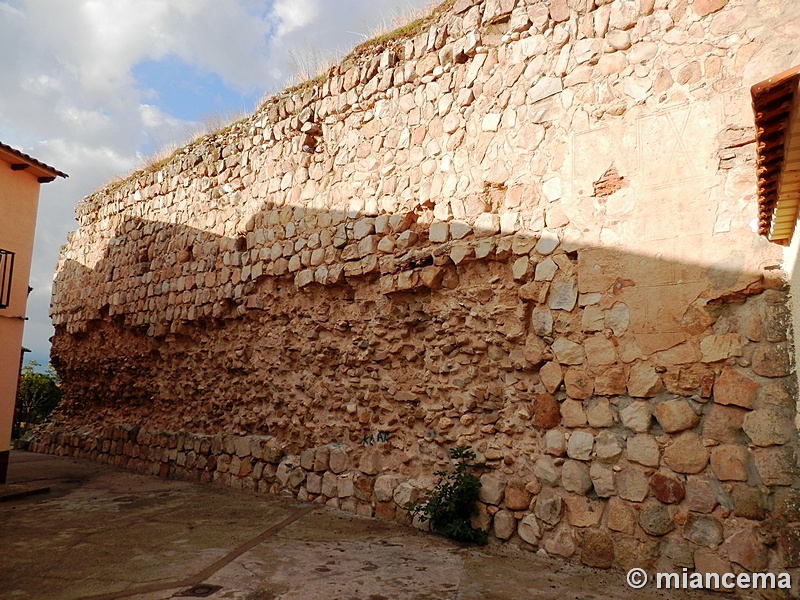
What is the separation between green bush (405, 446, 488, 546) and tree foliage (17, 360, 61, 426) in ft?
42.2

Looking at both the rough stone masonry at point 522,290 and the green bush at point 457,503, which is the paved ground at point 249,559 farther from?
the rough stone masonry at point 522,290

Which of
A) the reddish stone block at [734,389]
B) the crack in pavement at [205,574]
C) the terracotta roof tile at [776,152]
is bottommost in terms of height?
the crack in pavement at [205,574]

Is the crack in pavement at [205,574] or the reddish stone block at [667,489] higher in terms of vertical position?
the reddish stone block at [667,489]

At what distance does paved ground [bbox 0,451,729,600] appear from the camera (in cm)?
388

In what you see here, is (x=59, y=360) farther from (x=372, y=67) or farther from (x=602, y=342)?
(x=602, y=342)

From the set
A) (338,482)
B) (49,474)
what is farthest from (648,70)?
(49,474)

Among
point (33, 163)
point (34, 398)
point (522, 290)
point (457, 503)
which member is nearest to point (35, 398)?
point (34, 398)

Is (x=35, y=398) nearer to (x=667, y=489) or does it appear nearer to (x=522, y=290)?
(x=522, y=290)

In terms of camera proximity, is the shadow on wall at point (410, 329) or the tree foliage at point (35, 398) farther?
the tree foliage at point (35, 398)

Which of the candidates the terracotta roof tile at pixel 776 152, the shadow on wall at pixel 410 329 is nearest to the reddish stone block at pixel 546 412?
the shadow on wall at pixel 410 329

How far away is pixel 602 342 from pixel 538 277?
2.54 feet

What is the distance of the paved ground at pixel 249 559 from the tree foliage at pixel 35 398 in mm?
9644

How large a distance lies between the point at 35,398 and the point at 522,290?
1454cm

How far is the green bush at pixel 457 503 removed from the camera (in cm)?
498
